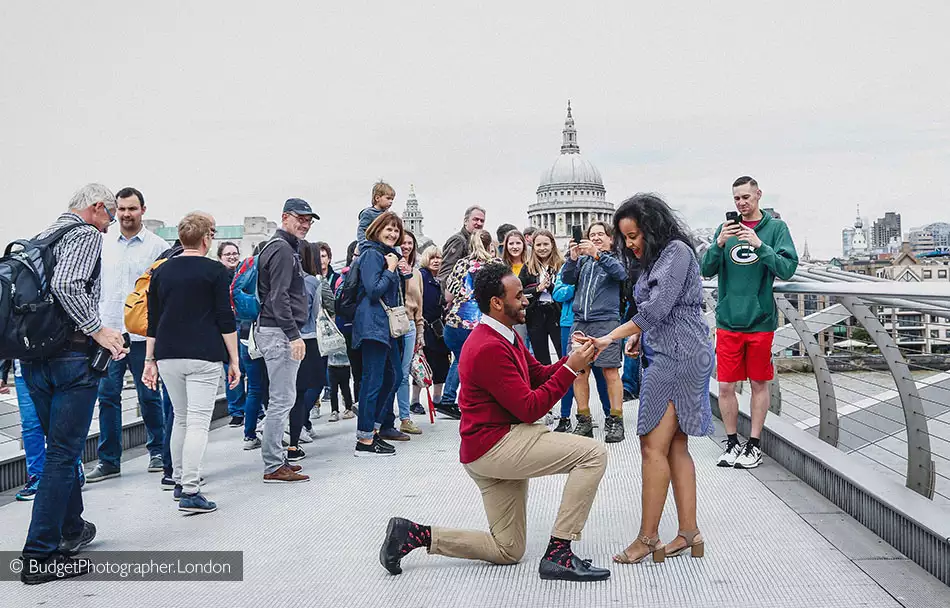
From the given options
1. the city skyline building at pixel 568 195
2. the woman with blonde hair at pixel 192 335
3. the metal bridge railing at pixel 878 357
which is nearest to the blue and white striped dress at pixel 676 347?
the metal bridge railing at pixel 878 357

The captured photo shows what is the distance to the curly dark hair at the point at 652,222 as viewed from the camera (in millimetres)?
4273

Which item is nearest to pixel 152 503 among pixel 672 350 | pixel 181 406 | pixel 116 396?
pixel 181 406

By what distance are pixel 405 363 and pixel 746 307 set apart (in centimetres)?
306

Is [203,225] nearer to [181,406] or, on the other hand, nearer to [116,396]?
[181,406]

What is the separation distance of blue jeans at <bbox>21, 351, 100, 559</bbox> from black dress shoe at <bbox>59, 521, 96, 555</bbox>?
0.27 feet

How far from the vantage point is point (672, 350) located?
4.20 meters

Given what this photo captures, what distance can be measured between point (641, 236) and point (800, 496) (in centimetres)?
201

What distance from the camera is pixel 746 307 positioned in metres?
5.92

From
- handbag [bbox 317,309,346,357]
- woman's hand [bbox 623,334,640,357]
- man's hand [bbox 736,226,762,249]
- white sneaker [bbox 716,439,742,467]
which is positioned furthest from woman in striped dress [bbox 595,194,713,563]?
handbag [bbox 317,309,346,357]

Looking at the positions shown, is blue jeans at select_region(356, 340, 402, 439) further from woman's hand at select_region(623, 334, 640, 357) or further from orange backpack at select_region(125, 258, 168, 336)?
woman's hand at select_region(623, 334, 640, 357)

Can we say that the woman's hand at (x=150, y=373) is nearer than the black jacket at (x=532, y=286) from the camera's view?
Yes

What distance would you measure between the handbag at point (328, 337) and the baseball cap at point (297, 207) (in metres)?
1.21

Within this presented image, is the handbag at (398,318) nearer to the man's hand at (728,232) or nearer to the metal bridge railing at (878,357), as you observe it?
the man's hand at (728,232)

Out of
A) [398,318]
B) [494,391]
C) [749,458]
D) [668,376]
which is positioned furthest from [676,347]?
[398,318]
